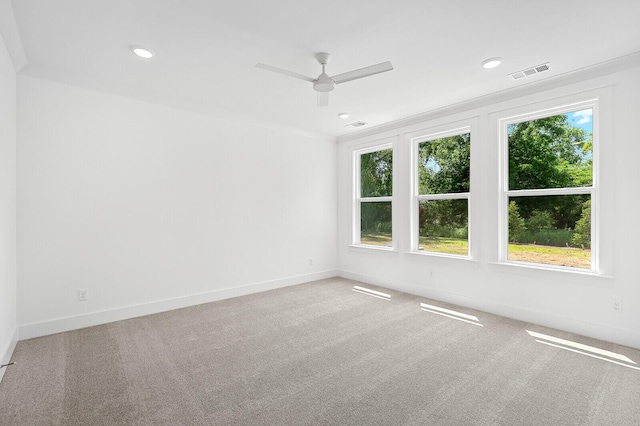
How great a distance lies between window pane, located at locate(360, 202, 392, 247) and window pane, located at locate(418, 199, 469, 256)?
606 mm

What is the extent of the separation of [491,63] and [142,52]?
3.16 m

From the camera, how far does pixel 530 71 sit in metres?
3.15

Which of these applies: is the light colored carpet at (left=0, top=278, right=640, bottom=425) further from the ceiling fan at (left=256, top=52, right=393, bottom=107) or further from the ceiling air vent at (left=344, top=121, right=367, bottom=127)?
the ceiling air vent at (left=344, top=121, right=367, bottom=127)

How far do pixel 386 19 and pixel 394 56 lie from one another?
A: 576 mm

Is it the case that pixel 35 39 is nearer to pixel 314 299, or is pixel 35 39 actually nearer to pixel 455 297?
pixel 314 299

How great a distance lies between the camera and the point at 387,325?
345cm

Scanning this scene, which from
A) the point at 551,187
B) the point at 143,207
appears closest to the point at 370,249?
the point at 551,187

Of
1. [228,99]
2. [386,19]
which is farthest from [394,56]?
[228,99]

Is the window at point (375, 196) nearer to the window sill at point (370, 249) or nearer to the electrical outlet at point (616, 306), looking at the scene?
the window sill at point (370, 249)

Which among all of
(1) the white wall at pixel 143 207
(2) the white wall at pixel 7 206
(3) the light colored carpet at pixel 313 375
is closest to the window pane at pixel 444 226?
(3) the light colored carpet at pixel 313 375

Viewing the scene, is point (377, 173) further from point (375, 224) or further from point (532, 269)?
point (532, 269)

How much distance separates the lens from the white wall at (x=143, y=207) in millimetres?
3170

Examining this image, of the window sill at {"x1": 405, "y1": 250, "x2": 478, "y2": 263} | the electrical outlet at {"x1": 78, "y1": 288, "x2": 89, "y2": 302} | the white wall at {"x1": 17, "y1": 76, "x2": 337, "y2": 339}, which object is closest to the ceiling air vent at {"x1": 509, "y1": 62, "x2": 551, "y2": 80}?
the window sill at {"x1": 405, "y1": 250, "x2": 478, "y2": 263}

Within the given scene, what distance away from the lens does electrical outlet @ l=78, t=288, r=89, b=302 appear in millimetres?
3385
